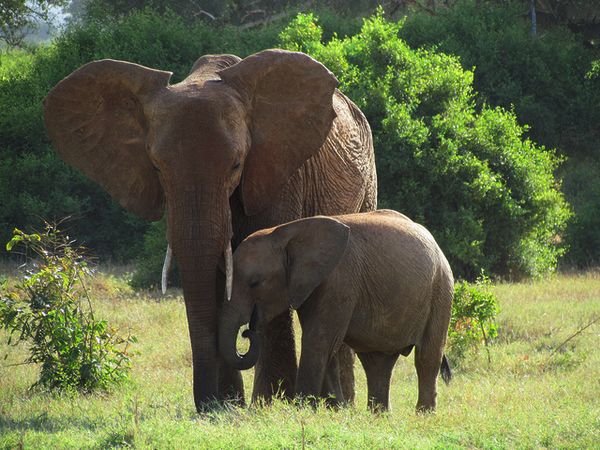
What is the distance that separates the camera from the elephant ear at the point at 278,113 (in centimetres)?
745

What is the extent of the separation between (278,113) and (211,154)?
870mm

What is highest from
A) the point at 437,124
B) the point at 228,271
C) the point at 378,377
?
the point at 437,124

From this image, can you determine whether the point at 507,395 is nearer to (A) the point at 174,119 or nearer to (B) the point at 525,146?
(A) the point at 174,119

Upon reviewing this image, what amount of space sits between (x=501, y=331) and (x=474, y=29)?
50.3ft

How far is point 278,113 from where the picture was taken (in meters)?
7.67

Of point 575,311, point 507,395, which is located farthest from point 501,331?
point 507,395

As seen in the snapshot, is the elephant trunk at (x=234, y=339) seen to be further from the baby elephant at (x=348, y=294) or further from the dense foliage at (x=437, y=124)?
the dense foliage at (x=437, y=124)

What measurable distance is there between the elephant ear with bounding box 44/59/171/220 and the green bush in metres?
9.49

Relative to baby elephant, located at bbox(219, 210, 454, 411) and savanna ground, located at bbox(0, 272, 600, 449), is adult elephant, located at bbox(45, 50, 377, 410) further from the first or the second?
savanna ground, located at bbox(0, 272, 600, 449)

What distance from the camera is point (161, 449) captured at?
20.3 ft

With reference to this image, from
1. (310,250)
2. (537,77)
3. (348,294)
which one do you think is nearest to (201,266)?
(310,250)

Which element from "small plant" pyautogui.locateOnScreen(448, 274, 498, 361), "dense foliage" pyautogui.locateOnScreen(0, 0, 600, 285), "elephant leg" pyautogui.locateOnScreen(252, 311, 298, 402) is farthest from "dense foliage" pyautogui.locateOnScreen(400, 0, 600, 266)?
"elephant leg" pyautogui.locateOnScreen(252, 311, 298, 402)

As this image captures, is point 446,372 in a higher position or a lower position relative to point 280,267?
lower

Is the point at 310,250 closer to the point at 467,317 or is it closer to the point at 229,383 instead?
the point at 229,383
